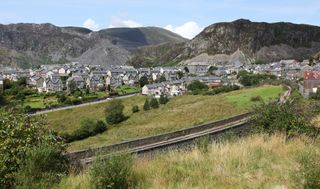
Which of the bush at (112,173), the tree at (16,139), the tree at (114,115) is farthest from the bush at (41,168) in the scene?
the tree at (114,115)

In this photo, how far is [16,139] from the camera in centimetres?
750

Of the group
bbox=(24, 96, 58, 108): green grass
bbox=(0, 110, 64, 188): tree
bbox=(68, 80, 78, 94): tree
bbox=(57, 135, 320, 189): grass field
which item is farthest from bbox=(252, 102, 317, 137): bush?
bbox=(68, 80, 78, 94): tree

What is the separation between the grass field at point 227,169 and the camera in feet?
20.1

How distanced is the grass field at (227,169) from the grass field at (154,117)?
32.4 m

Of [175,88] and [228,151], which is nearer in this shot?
[228,151]

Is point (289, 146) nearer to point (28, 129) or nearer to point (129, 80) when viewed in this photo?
point (28, 129)

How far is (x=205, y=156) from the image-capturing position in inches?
301

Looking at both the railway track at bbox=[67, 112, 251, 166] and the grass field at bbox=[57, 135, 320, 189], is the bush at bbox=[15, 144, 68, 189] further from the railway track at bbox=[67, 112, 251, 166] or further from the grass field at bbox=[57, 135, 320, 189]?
the railway track at bbox=[67, 112, 251, 166]

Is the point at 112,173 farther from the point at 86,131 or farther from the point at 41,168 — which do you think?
the point at 86,131

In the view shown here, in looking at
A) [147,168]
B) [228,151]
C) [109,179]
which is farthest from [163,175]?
[228,151]

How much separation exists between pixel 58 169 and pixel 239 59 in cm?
19524

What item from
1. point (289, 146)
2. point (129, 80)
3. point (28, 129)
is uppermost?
point (28, 129)

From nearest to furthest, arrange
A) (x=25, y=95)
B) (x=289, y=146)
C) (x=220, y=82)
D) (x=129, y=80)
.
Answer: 1. (x=289, y=146)
2. (x=25, y=95)
3. (x=220, y=82)
4. (x=129, y=80)

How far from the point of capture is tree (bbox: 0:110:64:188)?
21.8 ft
